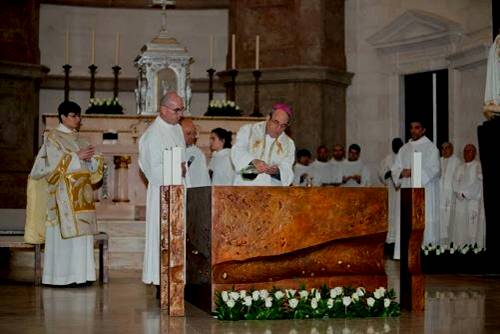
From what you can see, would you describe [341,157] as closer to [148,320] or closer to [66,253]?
[66,253]

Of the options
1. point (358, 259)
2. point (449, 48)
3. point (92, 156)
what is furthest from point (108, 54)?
point (358, 259)

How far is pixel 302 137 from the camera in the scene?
62.5ft

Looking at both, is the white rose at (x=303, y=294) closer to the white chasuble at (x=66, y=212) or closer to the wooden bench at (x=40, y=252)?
the white chasuble at (x=66, y=212)

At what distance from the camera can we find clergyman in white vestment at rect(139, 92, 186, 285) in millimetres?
9117

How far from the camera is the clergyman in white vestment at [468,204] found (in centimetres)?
1515

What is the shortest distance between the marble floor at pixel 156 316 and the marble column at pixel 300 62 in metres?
9.06

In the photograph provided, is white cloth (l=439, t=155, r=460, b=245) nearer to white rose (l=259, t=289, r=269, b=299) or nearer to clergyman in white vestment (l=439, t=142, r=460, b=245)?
clergyman in white vestment (l=439, t=142, r=460, b=245)

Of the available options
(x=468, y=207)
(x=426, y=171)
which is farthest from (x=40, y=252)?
(x=468, y=207)

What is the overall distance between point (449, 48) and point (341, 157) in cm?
285

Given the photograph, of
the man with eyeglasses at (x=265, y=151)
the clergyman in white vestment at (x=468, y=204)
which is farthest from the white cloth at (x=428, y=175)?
the man with eyeglasses at (x=265, y=151)

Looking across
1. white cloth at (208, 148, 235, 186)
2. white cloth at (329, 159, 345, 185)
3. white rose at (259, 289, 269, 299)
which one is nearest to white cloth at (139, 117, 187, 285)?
white rose at (259, 289, 269, 299)

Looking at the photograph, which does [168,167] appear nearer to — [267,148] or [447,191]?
[267,148]

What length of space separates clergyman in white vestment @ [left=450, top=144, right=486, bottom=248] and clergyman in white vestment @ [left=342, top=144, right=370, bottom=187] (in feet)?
7.29

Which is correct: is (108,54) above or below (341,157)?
above
